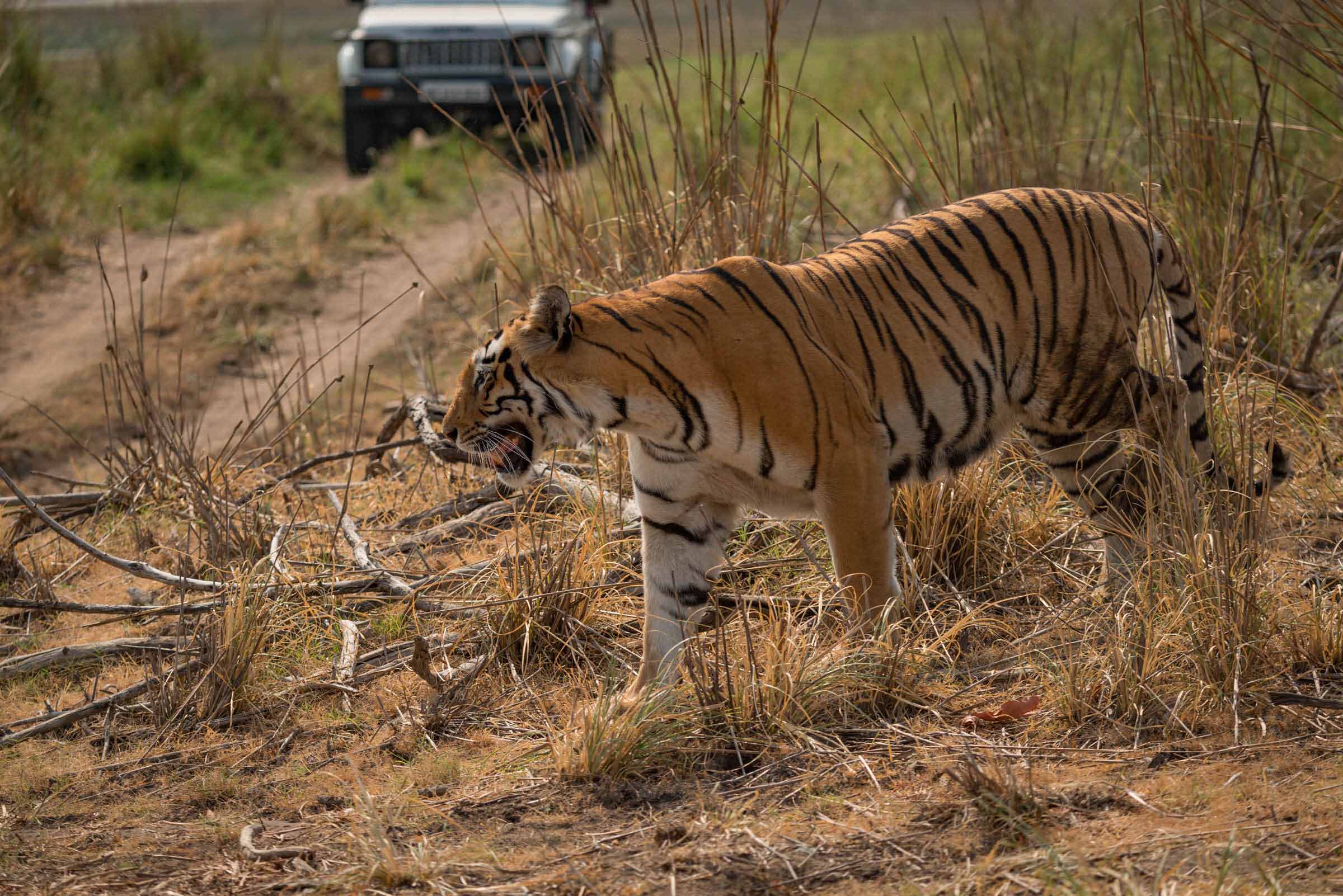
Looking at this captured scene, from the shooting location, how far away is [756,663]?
3385mm

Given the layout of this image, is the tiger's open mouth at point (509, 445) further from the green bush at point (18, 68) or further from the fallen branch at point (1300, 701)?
the green bush at point (18, 68)

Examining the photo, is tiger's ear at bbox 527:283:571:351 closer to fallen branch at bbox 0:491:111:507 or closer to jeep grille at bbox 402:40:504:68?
fallen branch at bbox 0:491:111:507

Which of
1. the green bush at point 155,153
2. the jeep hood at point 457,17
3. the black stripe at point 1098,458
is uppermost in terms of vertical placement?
the jeep hood at point 457,17

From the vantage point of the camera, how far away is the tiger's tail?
378 centimetres

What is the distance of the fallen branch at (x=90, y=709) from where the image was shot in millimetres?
3604

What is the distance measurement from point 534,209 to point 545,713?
6682 mm

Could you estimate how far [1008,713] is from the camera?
3.26 m

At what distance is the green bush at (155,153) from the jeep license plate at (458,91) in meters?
1.94

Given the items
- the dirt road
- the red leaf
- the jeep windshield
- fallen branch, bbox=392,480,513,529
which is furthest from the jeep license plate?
the red leaf

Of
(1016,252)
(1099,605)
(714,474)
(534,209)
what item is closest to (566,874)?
(714,474)

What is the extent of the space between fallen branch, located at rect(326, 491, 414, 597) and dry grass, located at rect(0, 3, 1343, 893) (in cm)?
5

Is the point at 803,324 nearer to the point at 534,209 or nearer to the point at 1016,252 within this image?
the point at 1016,252

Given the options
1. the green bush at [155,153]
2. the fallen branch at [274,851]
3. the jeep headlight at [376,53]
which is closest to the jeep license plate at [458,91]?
the jeep headlight at [376,53]

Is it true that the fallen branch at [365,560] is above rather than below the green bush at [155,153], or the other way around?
below
